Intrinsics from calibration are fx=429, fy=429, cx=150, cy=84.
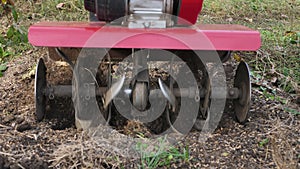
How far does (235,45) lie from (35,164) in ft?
2.59

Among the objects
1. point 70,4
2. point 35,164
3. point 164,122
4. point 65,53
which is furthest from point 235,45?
point 70,4

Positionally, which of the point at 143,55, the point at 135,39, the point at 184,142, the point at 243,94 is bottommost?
the point at 184,142

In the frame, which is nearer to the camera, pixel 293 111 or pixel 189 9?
pixel 189 9

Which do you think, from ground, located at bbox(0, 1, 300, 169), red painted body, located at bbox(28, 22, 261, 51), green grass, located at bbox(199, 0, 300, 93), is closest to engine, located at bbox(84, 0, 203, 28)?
red painted body, located at bbox(28, 22, 261, 51)

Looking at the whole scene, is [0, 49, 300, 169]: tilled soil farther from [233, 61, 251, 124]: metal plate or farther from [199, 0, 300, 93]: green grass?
[199, 0, 300, 93]: green grass

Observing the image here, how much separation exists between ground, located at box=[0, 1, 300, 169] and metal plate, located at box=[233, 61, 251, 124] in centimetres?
4

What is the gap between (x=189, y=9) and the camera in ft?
5.67

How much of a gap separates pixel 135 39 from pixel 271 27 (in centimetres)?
210

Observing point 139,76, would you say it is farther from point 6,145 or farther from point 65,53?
point 6,145

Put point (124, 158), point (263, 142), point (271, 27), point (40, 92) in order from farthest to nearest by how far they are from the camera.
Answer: point (271, 27) < point (40, 92) < point (263, 142) < point (124, 158)

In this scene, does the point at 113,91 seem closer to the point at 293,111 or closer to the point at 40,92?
the point at 40,92

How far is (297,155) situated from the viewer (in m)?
1.48

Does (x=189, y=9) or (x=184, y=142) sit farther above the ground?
(x=189, y=9)

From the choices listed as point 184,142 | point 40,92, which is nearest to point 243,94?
point 184,142
